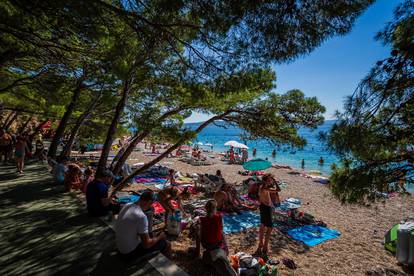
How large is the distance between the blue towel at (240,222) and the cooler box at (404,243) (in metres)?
3.47

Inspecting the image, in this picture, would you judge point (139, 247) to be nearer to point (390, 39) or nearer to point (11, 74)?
point (390, 39)

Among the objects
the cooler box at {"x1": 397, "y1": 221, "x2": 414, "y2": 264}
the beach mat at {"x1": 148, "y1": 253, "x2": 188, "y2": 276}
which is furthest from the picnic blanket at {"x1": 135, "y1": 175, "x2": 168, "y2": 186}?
→ the cooler box at {"x1": 397, "y1": 221, "x2": 414, "y2": 264}

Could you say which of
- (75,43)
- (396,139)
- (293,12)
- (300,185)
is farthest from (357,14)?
(300,185)

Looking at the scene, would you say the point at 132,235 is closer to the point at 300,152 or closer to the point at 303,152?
the point at 300,152

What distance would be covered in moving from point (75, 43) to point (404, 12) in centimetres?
571

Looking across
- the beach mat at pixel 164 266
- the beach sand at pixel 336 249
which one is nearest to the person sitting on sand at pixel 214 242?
the beach sand at pixel 336 249

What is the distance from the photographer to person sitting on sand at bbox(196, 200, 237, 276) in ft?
12.4

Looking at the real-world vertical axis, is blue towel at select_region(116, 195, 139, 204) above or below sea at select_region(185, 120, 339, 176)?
below

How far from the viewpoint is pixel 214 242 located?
3979 millimetres

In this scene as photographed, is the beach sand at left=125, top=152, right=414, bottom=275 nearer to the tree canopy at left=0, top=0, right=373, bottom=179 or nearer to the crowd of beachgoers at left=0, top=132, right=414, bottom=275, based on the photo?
the crowd of beachgoers at left=0, top=132, right=414, bottom=275

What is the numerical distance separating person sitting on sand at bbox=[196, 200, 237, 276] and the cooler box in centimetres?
440

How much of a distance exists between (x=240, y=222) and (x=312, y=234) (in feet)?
7.01

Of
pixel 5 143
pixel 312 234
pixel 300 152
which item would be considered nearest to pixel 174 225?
pixel 312 234

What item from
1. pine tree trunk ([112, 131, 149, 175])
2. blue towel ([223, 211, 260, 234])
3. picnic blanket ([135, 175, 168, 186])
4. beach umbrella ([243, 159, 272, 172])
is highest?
pine tree trunk ([112, 131, 149, 175])
